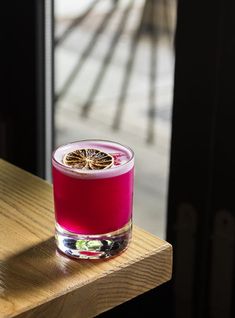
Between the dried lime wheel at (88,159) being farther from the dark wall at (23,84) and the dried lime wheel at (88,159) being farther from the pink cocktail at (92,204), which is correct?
the dark wall at (23,84)

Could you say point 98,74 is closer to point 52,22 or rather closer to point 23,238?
point 52,22

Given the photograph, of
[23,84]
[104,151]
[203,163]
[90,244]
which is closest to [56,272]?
[90,244]

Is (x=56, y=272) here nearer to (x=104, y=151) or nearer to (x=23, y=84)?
(x=104, y=151)

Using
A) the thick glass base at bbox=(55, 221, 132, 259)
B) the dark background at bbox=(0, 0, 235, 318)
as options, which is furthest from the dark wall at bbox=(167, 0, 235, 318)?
the thick glass base at bbox=(55, 221, 132, 259)

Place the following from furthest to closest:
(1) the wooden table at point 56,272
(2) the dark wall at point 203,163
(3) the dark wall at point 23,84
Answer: (3) the dark wall at point 23,84 → (2) the dark wall at point 203,163 → (1) the wooden table at point 56,272

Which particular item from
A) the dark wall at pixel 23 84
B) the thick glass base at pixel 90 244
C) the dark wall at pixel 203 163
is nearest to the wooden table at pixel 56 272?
the thick glass base at pixel 90 244

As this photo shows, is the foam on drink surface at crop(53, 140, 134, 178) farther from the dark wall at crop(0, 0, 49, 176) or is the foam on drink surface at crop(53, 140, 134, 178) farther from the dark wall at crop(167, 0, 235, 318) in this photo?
the dark wall at crop(0, 0, 49, 176)
